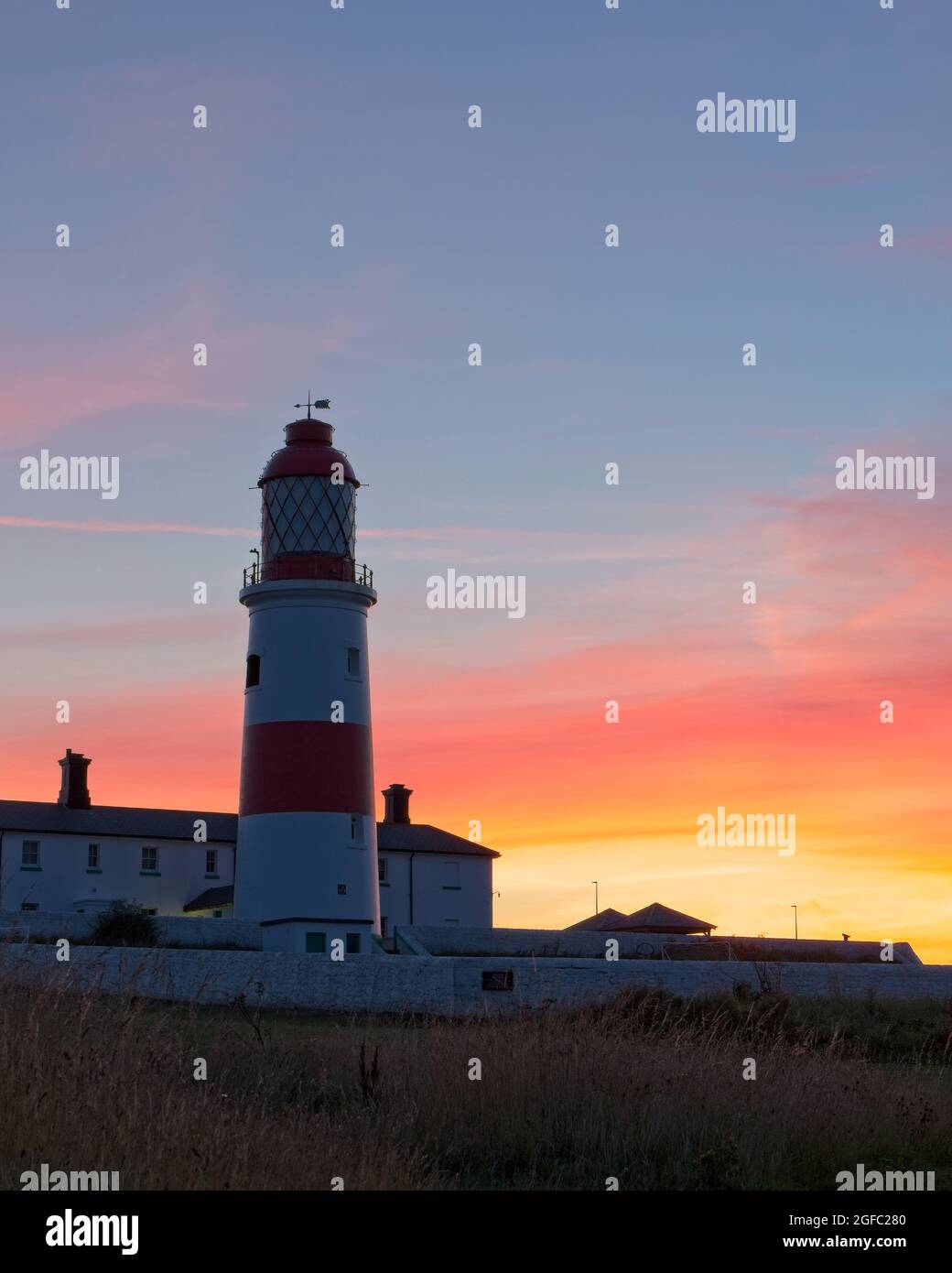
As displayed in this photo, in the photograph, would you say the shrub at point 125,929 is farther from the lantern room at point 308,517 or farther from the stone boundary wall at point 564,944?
the lantern room at point 308,517

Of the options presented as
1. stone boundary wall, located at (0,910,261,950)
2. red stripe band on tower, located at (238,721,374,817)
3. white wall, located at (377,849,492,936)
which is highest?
red stripe band on tower, located at (238,721,374,817)

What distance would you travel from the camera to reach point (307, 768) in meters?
38.4

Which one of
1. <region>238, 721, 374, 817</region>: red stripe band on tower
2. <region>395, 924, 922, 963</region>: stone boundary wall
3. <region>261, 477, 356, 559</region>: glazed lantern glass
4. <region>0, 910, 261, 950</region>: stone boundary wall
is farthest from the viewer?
<region>395, 924, 922, 963</region>: stone boundary wall

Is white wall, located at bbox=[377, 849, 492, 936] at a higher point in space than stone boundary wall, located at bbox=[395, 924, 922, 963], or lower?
higher

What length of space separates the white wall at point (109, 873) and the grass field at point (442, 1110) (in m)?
37.9

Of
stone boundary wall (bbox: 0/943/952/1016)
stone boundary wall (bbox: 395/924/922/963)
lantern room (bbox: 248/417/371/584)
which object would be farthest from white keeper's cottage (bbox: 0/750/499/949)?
stone boundary wall (bbox: 0/943/952/1016)

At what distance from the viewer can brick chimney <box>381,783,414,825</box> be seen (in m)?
60.5

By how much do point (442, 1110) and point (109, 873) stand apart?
42.5 meters

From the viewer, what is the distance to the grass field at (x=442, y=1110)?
942cm

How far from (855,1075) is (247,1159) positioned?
7529mm

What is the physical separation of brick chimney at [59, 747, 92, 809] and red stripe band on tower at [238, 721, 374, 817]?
17.7 m

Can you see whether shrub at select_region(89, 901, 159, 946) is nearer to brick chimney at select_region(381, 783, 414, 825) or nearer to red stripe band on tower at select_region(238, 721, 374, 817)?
red stripe band on tower at select_region(238, 721, 374, 817)

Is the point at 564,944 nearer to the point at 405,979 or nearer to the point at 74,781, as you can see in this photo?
the point at 405,979

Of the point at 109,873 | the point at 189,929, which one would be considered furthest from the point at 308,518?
the point at 109,873
